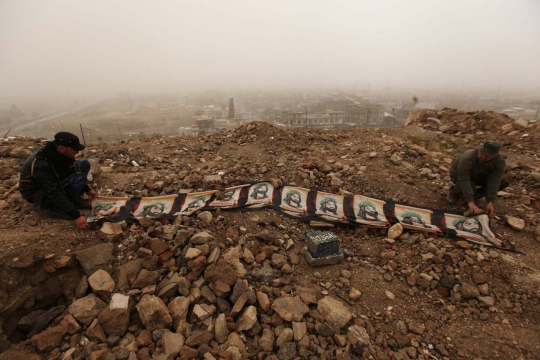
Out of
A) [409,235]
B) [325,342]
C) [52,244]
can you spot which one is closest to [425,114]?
[409,235]

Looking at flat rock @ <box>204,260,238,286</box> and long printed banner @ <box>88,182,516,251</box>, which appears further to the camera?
long printed banner @ <box>88,182,516,251</box>

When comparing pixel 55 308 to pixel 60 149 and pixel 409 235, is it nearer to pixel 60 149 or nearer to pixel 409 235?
pixel 60 149

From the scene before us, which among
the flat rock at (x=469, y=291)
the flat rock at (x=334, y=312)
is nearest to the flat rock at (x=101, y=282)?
the flat rock at (x=334, y=312)

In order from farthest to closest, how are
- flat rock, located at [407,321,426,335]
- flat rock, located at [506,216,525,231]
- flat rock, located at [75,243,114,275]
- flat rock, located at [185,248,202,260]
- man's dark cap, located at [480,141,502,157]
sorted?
flat rock, located at [506,216,525,231] < man's dark cap, located at [480,141,502,157] < flat rock, located at [185,248,202,260] < flat rock, located at [75,243,114,275] < flat rock, located at [407,321,426,335]

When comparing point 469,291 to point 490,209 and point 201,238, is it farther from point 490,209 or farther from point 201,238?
point 201,238

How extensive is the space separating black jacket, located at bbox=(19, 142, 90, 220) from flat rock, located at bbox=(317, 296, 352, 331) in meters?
3.41

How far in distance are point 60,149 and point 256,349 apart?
3.50 metres

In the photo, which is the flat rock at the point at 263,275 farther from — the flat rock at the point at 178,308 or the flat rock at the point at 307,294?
the flat rock at the point at 178,308

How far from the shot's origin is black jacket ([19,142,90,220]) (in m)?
3.33

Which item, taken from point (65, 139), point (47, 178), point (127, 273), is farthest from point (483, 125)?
point (47, 178)

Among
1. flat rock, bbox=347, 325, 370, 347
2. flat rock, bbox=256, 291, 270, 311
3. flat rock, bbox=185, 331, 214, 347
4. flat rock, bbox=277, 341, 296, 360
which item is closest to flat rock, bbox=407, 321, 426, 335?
flat rock, bbox=347, 325, 370, 347

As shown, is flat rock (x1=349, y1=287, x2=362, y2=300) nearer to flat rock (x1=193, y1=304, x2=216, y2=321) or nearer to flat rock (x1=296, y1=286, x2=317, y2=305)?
Answer: flat rock (x1=296, y1=286, x2=317, y2=305)

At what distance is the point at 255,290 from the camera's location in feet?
9.98

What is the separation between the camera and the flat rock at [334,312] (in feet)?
8.89
